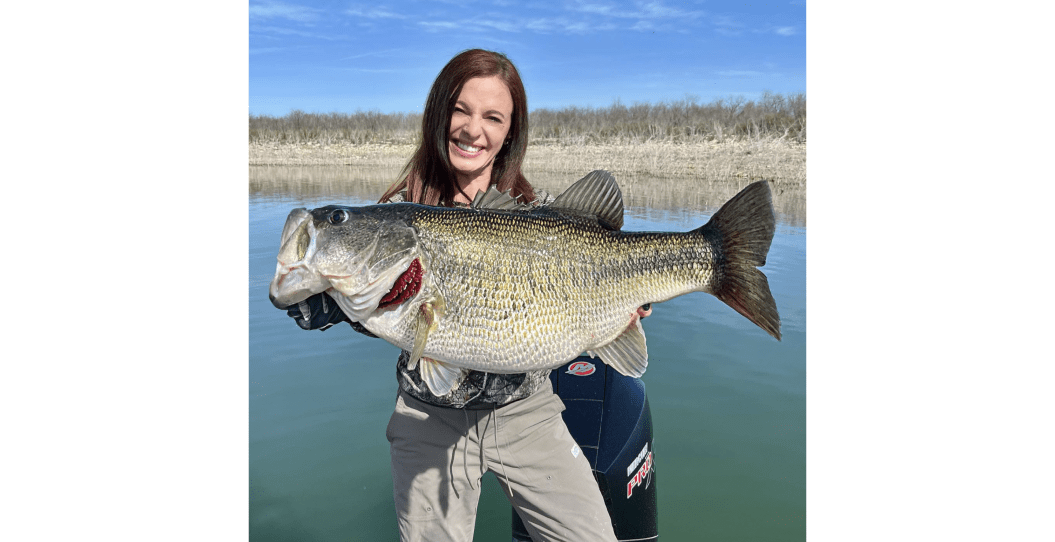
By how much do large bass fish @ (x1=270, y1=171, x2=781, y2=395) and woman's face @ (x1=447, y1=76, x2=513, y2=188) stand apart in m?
0.50

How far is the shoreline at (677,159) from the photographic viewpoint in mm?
15547

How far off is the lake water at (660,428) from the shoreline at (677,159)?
7446 millimetres

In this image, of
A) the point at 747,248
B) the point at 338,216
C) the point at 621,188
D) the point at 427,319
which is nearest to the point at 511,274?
the point at 427,319

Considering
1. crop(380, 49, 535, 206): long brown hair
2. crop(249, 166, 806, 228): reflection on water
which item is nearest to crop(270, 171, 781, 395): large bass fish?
crop(380, 49, 535, 206): long brown hair

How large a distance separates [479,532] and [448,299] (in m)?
2.47

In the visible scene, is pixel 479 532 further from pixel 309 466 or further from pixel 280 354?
pixel 280 354

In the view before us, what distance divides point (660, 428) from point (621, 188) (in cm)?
1093

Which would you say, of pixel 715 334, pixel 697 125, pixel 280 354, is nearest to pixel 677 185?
pixel 697 125

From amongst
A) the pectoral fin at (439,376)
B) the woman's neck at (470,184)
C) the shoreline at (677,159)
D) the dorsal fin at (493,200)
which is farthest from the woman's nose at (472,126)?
the shoreline at (677,159)

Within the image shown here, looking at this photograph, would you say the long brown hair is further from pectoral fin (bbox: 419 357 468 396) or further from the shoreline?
the shoreline

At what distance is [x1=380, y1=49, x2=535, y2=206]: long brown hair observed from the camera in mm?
2562

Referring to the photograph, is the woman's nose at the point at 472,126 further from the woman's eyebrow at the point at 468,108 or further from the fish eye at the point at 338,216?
the fish eye at the point at 338,216

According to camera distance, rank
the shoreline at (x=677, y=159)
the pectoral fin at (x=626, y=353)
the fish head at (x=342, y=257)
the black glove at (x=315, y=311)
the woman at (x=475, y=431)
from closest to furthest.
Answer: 1. the fish head at (x=342, y=257)
2. the black glove at (x=315, y=311)
3. the pectoral fin at (x=626, y=353)
4. the woman at (x=475, y=431)
5. the shoreline at (x=677, y=159)

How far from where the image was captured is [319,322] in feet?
6.50
